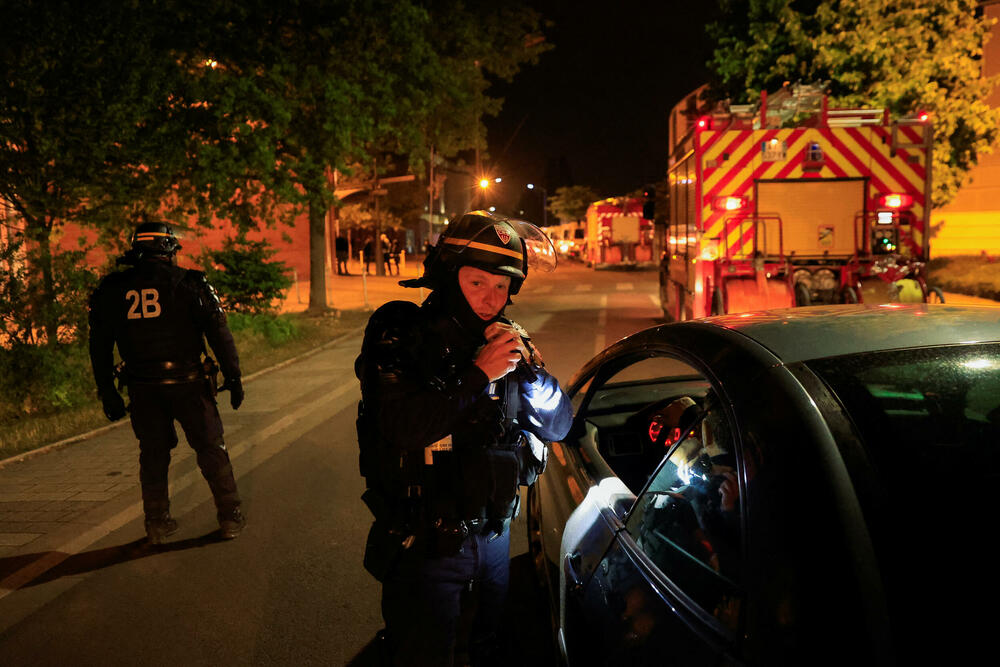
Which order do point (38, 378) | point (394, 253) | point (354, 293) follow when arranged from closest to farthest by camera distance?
point (38, 378), point (354, 293), point (394, 253)

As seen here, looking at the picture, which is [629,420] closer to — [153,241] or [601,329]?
[153,241]

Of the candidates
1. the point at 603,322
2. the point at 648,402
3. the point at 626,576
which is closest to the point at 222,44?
the point at 603,322

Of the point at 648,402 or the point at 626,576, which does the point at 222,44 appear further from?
the point at 626,576

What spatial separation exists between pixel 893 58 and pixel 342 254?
982 inches

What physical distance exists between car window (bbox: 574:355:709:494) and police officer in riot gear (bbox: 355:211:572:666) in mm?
581

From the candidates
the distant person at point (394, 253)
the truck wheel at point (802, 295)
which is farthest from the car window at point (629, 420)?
the distant person at point (394, 253)

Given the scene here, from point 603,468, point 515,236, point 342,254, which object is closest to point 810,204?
Answer: point 603,468

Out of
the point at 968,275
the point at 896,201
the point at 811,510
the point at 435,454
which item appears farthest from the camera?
the point at 968,275

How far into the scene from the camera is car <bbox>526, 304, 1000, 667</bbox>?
142 cm

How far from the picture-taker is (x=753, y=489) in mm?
1638

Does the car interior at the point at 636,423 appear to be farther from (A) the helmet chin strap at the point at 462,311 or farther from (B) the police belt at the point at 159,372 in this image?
(B) the police belt at the point at 159,372

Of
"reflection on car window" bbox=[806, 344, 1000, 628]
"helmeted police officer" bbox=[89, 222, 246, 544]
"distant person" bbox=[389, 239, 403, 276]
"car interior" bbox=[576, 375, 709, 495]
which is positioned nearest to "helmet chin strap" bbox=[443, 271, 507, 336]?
"car interior" bbox=[576, 375, 709, 495]

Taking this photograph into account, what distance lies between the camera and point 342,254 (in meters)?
36.4

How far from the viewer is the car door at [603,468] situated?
7.31 feet
